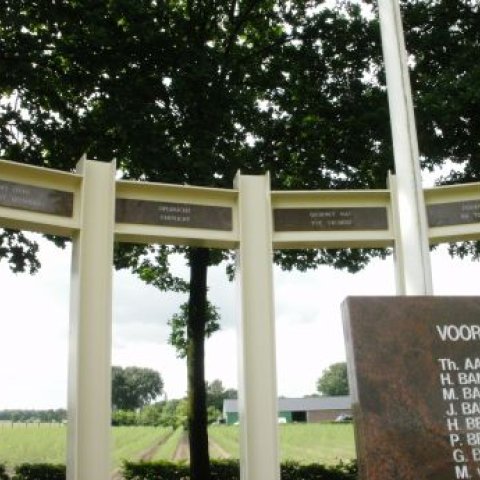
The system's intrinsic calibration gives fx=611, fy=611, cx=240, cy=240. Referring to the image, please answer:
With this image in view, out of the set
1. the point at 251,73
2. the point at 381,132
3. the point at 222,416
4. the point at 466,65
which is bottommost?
the point at 222,416

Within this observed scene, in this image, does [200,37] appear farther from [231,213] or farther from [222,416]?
[222,416]

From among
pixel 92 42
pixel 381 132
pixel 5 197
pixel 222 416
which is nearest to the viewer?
pixel 5 197

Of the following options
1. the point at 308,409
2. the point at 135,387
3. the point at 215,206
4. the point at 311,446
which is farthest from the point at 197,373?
the point at 135,387

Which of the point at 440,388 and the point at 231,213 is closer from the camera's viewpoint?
the point at 440,388

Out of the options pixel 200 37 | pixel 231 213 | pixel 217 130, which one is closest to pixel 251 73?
pixel 200 37

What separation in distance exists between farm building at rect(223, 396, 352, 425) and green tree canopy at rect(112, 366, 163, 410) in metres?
36.8

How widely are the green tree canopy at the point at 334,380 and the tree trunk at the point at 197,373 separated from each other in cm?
11728

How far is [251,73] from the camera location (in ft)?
51.6

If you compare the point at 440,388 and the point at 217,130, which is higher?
the point at 217,130

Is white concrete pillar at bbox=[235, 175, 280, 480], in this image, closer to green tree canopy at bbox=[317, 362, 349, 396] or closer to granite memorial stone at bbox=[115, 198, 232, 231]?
granite memorial stone at bbox=[115, 198, 232, 231]

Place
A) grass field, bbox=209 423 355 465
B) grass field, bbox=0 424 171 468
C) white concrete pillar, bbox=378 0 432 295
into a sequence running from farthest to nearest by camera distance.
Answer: grass field, bbox=0 424 171 468 → grass field, bbox=209 423 355 465 → white concrete pillar, bbox=378 0 432 295

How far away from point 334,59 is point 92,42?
5.97 metres

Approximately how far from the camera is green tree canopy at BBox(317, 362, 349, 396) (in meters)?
130

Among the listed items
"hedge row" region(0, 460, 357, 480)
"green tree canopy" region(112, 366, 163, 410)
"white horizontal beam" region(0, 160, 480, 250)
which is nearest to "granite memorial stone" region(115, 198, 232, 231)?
"white horizontal beam" region(0, 160, 480, 250)
